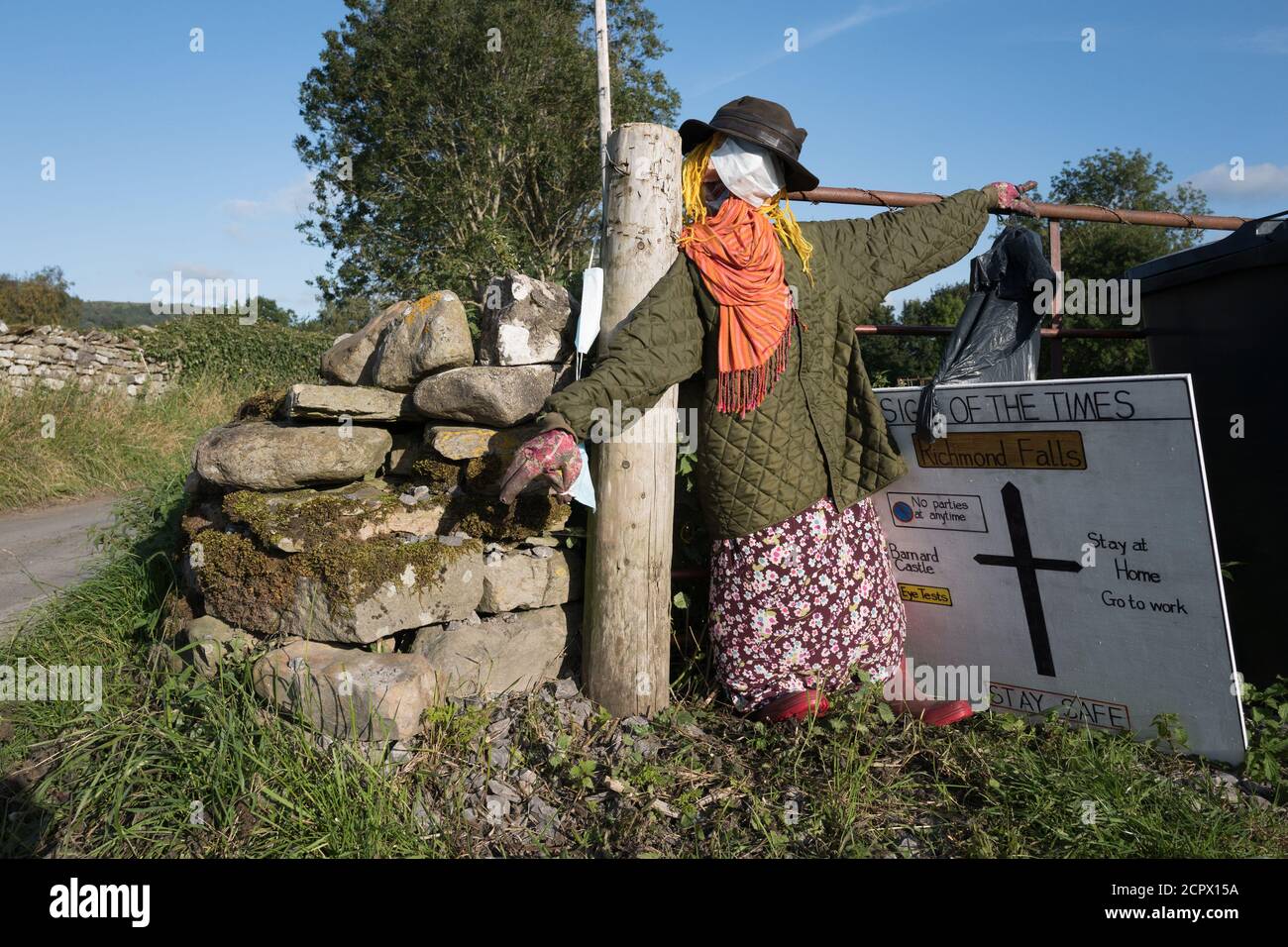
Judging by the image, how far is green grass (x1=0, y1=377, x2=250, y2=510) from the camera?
27.0ft

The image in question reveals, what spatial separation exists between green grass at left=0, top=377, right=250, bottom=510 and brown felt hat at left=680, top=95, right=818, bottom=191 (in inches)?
273

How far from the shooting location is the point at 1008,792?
2432 mm

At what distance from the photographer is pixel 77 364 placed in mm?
11281

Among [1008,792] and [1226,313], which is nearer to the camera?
[1008,792]

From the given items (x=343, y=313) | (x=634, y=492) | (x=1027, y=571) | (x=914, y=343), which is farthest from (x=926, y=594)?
(x=343, y=313)

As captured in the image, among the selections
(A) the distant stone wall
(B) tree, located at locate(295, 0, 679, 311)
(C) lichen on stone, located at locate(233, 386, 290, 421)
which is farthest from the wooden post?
(B) tree, located at locate(295, 0, 679, 311)

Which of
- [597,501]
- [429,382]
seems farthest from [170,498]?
[597,501]

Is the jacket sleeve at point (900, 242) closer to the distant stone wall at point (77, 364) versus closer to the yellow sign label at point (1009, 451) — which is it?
the yellow sign label at point (1009, 451)

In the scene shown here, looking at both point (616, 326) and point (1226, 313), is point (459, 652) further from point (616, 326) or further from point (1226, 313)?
point (1226, 313)

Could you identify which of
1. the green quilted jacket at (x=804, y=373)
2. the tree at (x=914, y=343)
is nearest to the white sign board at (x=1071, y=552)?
the green quilted jacket at (x=804, y=373)

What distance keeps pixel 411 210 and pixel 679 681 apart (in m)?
16.1

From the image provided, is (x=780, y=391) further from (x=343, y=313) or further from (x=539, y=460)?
(x=343, y=313)

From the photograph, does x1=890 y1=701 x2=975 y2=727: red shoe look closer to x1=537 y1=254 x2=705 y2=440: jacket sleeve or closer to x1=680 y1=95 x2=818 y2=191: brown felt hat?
x1=537 y1=254 x2=705 y2=440: jacket sleeve

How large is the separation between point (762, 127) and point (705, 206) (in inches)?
12.9
